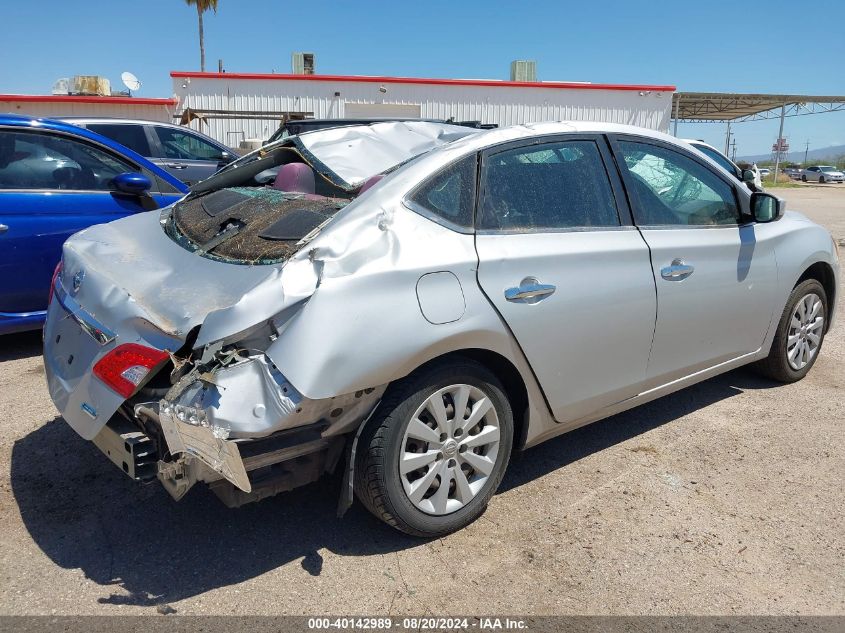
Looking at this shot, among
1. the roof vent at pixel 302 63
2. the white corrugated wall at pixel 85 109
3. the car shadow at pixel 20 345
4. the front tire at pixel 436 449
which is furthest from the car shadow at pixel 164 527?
the roof vent at pixel 302 63

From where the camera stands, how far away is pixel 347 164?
3.92 meters

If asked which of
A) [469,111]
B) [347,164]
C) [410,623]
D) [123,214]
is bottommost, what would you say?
[410,623]

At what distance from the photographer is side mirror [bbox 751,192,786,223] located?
160 inches

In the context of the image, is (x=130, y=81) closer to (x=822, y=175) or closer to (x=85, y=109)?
(x=85, y=109)

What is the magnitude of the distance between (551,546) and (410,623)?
76 cm

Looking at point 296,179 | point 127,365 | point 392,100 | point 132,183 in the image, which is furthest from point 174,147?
point 392,100

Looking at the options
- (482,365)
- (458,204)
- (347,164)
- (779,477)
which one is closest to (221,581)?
(482,365)

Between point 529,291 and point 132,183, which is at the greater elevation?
point 132,183

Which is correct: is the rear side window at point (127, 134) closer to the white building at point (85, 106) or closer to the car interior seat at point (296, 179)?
the car interior seat at point (296, 179)

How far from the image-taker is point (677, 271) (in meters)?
3.54

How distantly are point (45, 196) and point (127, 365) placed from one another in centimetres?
310

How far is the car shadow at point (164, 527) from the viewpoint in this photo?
2701 mm

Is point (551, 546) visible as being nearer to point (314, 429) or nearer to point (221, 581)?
point (314, 429)

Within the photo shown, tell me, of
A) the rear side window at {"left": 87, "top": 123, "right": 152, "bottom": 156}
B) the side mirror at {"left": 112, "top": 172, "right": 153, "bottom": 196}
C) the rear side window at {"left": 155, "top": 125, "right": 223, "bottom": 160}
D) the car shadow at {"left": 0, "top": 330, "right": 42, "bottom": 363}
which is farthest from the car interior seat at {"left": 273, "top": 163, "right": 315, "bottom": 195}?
the rear side window at {"left": 155, "top": 125, "right": 223, "bottom": 160}
